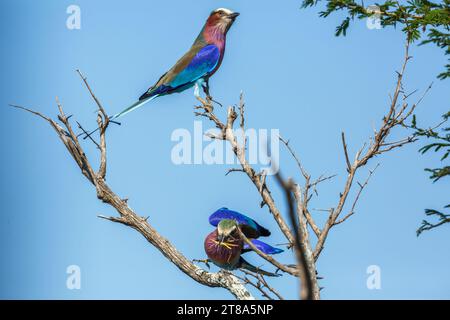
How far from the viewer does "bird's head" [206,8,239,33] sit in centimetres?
865

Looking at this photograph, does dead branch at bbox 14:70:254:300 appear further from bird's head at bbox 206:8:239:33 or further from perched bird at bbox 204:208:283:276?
bird's head at bbox 206:8:239:33

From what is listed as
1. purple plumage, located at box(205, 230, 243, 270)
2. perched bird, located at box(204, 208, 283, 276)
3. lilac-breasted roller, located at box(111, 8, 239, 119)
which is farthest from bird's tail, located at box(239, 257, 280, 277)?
lilac-breasted roller, located at box(111, 8, 239, 119)

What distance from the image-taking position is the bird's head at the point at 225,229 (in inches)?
252

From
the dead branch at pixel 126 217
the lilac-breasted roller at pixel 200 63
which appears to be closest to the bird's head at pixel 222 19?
the lilac-breasted roller at pixel 200 63

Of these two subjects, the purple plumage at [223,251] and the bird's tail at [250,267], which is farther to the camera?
the bird's tail at [250,267]

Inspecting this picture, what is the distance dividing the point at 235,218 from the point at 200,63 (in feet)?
8.09

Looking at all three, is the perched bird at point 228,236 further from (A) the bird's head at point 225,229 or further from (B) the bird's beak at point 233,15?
(B) the bird's beak at point 233,15

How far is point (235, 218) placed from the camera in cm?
652
